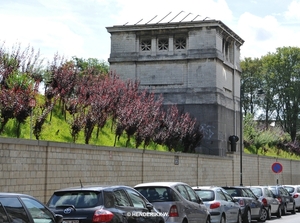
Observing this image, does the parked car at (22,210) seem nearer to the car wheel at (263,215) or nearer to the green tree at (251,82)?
the car wheel at (263,215)

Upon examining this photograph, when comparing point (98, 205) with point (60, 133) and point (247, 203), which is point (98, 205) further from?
point (60, 133)

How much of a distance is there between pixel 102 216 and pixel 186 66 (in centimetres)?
2997

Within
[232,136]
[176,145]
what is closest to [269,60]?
[232,136]

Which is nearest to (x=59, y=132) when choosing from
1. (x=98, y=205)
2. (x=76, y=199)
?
(x=76, y=199)

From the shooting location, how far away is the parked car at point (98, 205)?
1259cm

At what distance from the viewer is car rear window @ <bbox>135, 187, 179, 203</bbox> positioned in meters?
16.7

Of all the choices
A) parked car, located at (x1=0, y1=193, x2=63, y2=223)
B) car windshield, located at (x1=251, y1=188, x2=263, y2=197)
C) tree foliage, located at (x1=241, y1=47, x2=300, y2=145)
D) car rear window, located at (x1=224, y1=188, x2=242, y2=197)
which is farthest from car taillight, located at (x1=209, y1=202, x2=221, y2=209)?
tree foliage, located at (x1=241, y1=47, x2=300, y2=145)

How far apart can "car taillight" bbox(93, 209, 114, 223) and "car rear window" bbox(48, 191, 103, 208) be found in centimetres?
32

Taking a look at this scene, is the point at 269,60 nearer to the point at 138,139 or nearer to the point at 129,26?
the point at 129,26

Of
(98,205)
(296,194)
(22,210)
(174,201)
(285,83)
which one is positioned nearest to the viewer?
(22,210)

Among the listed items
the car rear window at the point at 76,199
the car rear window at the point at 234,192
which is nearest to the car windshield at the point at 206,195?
the car rear window at the point at 234,192

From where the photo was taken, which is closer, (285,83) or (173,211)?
(173,211)

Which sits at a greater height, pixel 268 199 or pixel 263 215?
pixel 268 199

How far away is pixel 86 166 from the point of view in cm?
2238
